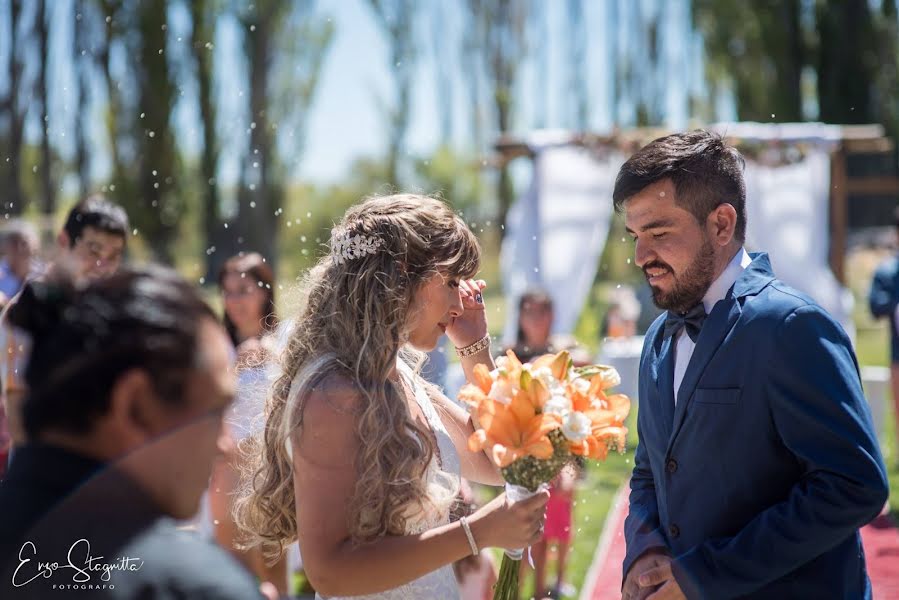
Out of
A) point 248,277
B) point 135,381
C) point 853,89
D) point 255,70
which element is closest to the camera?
point 135,381

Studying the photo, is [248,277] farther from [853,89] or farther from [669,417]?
[853,89]

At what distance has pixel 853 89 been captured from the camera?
21.2 m

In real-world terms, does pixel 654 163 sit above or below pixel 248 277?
above

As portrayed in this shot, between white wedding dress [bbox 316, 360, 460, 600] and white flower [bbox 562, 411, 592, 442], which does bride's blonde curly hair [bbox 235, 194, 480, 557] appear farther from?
white flower [bbox 562, 411, 592, 442]

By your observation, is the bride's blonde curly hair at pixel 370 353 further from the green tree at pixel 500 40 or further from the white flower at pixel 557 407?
the green tree at pixel 500 40

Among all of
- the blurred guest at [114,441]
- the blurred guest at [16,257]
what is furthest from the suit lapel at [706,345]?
the blurred guest at [16,257]

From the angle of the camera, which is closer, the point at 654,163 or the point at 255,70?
the point at 654,163

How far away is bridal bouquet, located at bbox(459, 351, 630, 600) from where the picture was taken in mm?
2121

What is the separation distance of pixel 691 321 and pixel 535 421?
Answer: 500 mm

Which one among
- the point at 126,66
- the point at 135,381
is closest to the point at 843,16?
the point at 126,66

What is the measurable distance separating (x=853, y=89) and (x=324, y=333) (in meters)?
21.8

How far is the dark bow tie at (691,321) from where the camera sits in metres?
2.29

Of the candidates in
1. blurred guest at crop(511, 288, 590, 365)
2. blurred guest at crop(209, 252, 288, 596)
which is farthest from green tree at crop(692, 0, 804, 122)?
blurred guest at crop(209, 252, 288, 596)

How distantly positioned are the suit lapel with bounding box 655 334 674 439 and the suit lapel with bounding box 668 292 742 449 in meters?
0.07
